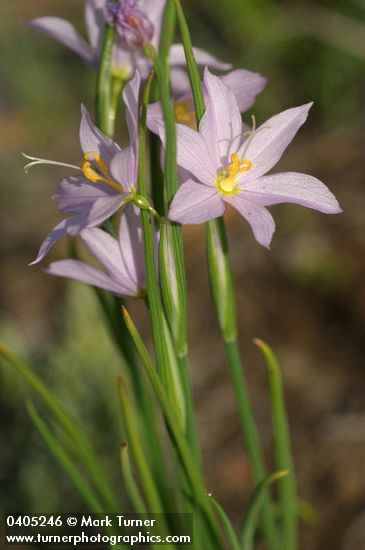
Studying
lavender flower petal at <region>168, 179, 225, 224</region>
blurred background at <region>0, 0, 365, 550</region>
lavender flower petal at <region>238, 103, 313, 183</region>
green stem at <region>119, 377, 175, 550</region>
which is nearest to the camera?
lavender flower petal at <region>168, 179, 225, 224</region>

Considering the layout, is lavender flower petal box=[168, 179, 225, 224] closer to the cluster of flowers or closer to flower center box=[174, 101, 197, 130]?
the cluster of flowers

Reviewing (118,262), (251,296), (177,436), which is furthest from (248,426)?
(251,296)

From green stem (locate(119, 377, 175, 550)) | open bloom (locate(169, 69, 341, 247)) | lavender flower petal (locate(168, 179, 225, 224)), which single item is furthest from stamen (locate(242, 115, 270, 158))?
green stem (locate(119, 377, 175, 550))

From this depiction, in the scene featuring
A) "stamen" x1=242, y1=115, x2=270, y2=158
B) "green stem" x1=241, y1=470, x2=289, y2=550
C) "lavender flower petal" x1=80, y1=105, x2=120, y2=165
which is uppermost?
"stamen" x1=242, y1=115, x2=270, y2=158

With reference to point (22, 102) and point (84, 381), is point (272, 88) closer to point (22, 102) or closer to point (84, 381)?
point (22, 102)

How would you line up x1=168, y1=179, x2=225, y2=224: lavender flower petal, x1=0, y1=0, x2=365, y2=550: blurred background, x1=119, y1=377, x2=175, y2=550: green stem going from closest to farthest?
1. x1=168, y1=179, x2=225, y2=224: lavender flower petal
2. x1=119, y1=377, x2=175, y2=550: green stem
3. x1=0, y1=0, x2=365, y2=550: blurred background

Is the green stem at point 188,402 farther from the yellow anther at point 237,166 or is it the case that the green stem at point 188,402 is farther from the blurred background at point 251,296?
the blurred background at point 251,296

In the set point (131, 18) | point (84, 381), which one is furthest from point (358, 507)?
point (131, 18)

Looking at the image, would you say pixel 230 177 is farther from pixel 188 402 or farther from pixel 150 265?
pixel 188 402
